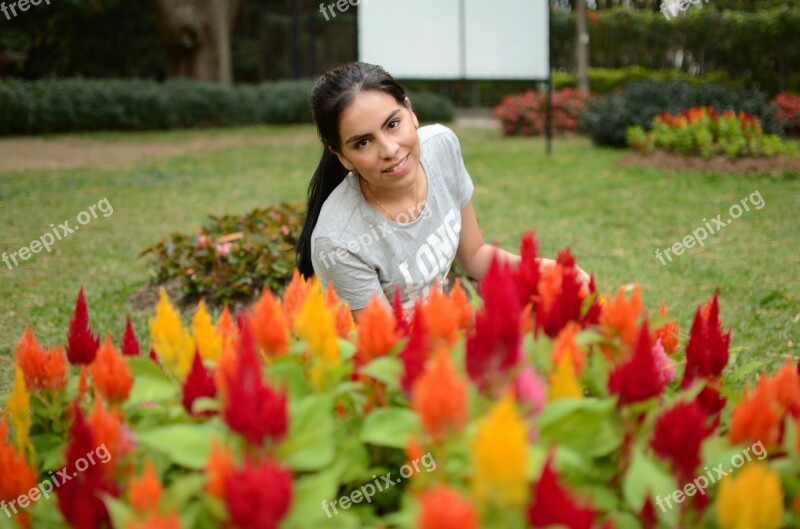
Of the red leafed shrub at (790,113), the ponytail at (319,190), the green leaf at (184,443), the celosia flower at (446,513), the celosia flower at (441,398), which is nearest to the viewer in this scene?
the celosia flower at (446,513)

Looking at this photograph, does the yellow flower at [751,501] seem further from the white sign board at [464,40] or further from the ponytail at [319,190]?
the white sign board at [464,40]

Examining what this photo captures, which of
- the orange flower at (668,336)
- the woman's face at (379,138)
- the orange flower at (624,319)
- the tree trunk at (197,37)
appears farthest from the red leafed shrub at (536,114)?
the orange flower at (624,319)

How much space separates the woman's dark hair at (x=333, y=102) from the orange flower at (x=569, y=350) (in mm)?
1652

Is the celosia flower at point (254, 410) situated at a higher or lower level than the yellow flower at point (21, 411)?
higher

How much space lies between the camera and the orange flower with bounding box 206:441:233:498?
0.94 m

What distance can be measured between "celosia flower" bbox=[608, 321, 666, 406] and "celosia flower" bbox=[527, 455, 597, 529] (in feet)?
0.94

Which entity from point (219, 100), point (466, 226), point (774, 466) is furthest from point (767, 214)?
point (219, 100)

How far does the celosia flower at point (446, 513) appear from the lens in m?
0.82

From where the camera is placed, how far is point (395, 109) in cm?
277

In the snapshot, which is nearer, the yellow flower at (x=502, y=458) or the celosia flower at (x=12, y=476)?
the yellow flower at (x=502, y=458)

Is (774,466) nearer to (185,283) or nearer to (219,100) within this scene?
(185,283)

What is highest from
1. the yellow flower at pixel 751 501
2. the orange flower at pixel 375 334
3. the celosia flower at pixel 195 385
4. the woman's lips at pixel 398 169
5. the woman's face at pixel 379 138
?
the woman's face at pixel 379 138

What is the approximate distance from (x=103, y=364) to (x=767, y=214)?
24.9 ft

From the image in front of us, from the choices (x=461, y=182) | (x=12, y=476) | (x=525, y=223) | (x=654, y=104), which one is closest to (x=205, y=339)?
(x=12, y=476)
